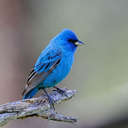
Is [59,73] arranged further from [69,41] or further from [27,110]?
[27,110]

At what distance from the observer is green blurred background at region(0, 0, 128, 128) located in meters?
8.02

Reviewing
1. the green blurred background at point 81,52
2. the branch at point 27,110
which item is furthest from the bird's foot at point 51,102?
the green blurred background at point 81,52

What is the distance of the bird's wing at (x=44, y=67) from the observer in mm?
5133

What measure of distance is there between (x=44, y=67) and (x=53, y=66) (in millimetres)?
136

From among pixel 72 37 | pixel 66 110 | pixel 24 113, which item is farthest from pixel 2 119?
pixel 66 110

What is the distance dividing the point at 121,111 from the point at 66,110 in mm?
1353

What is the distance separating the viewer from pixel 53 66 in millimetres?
5281

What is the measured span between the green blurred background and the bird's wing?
251cm

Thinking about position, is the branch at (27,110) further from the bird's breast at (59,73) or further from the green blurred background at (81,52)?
the green blurred background at (81,52)

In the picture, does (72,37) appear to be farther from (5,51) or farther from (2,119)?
(5,51)

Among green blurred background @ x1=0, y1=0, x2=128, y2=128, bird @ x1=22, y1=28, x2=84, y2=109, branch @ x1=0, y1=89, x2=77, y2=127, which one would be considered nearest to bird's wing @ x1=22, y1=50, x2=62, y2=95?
bird @ x1=22, y1=28, x2=84, y2=109

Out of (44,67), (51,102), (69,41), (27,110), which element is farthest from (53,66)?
(27,110)

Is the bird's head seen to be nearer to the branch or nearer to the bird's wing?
the bird's wing

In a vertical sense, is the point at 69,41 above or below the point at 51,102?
above
